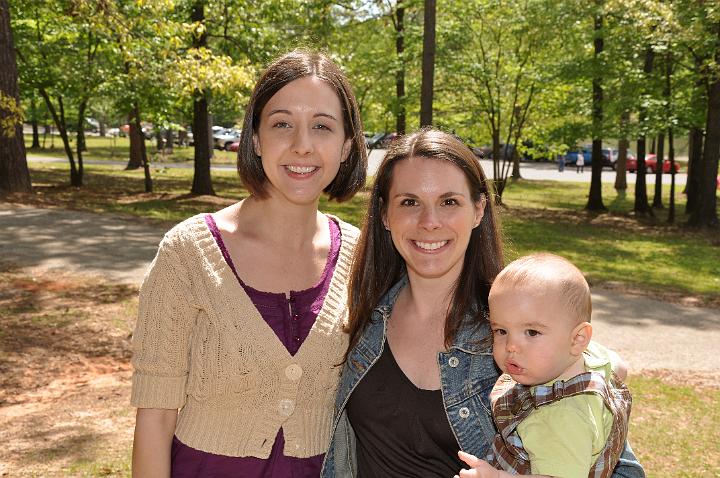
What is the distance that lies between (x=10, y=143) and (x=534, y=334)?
17.2 metres

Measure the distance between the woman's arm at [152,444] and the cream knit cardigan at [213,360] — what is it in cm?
5

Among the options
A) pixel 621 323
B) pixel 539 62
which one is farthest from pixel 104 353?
pixel 539 62

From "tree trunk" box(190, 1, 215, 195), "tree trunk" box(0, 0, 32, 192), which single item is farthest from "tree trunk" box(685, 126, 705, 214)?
"tree trunk" box(0, 0, 32, 192)

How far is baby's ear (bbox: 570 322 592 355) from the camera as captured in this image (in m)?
2.15

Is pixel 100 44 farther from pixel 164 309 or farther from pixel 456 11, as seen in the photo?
pixel 164 309

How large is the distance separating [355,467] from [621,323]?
7.78 metres

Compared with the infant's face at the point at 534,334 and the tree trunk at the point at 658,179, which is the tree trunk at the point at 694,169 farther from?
the infant's face at the point at 534,334

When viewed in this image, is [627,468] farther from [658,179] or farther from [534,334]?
[658,179]

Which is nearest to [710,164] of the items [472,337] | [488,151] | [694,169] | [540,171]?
[694,169]

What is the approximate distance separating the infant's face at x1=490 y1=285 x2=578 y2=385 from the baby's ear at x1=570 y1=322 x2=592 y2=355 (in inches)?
0.4

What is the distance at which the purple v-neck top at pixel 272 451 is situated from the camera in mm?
2451

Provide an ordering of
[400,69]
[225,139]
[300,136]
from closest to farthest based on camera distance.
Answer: [300,136]
[400,69]
[225,139]

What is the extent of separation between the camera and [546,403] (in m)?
2.14

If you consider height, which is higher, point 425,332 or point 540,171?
point 540,171
